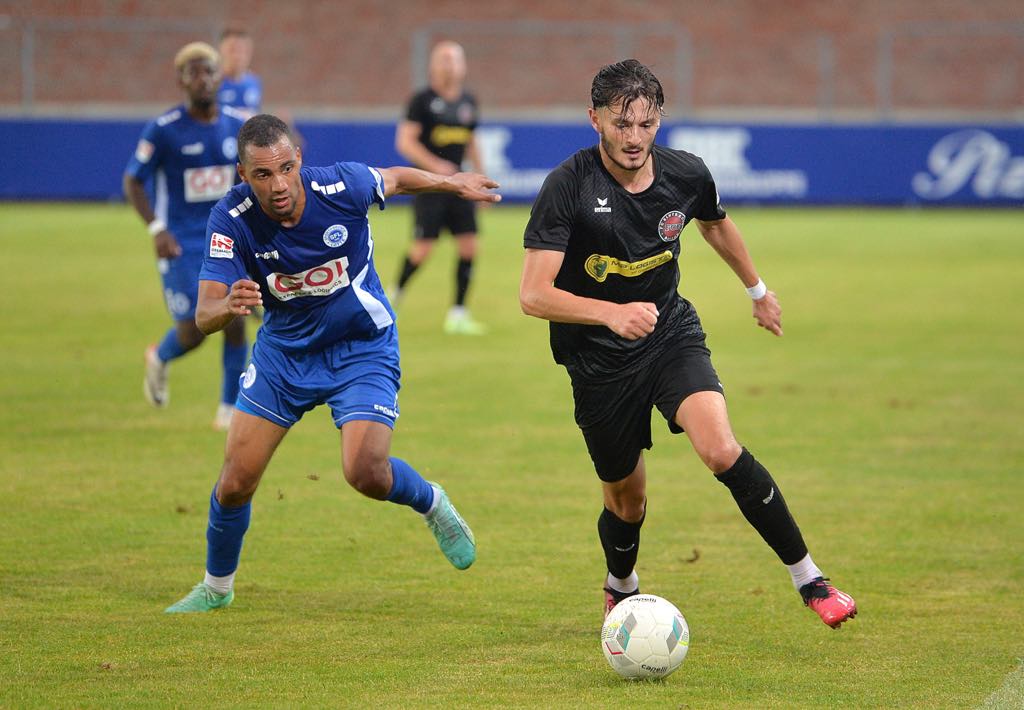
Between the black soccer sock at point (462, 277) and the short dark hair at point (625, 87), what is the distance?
8.68 m

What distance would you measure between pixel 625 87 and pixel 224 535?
2.45m

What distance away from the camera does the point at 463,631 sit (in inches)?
234

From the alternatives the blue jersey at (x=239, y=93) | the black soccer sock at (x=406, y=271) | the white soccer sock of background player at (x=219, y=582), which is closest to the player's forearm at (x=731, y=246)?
the white soccer sock of background player at (x=219, y=582)

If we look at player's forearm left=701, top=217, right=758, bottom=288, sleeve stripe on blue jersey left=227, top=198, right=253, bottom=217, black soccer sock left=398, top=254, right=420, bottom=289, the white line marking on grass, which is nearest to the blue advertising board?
black soccer sock left=398, top=254, right=420, bottom=289

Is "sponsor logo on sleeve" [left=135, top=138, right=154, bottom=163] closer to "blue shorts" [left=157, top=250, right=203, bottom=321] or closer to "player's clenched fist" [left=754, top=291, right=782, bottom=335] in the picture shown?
"blue shorts" [left=157, top=250, right=203, bottom=321]

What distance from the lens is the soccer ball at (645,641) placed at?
207 inches

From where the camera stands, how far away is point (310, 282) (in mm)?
6102

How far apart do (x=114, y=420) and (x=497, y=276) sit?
9.02m

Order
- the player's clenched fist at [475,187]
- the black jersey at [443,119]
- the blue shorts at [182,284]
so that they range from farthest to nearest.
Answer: the black jersey at [443,119] → the blue shorts at [182,284] → the player's clenched fist at [475,187]

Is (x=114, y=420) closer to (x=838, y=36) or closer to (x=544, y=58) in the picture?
(x=544, y=58)

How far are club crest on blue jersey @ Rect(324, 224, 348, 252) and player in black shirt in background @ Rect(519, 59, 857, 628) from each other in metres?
0.93

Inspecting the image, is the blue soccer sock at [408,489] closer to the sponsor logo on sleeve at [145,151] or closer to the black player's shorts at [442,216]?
the sponsor logo on sleeve at [145,151]

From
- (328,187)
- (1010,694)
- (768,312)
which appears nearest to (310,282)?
(328,187)

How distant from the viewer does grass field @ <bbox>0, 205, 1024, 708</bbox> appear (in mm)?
5332
